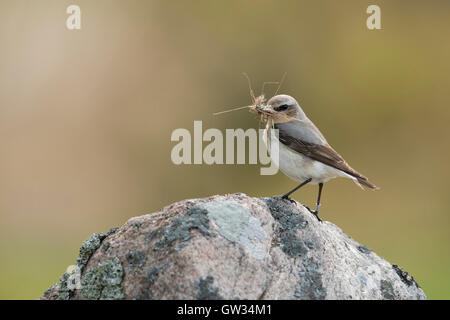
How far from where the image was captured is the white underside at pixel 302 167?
6.37 m

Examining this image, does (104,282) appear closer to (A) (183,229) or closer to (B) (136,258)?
(B) (136,258)

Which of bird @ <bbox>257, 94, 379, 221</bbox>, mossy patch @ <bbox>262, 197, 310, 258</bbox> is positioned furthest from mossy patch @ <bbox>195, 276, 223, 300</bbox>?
bird @ <bbox>257, 94, 379, 221</bbox>

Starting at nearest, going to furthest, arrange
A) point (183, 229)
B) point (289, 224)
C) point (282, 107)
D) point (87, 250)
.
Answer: point (183, 229) < point (87, 250) < point (289, 224) < point (282, 107)

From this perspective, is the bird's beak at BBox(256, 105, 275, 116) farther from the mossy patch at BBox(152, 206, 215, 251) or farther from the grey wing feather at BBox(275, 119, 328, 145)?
the mossy patch at BBox(152, 206, 215, 251)

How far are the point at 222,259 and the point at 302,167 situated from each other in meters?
2.30

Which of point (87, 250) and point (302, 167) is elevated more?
point (302, 167)

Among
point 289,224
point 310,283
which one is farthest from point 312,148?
point 310,283

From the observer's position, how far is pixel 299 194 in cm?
1381

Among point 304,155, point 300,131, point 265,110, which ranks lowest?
point 304,155

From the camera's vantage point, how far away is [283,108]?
6816 mm

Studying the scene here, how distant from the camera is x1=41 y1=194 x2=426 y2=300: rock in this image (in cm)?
423

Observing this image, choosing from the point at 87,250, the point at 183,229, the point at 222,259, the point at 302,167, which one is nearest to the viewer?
the point at 222,259
